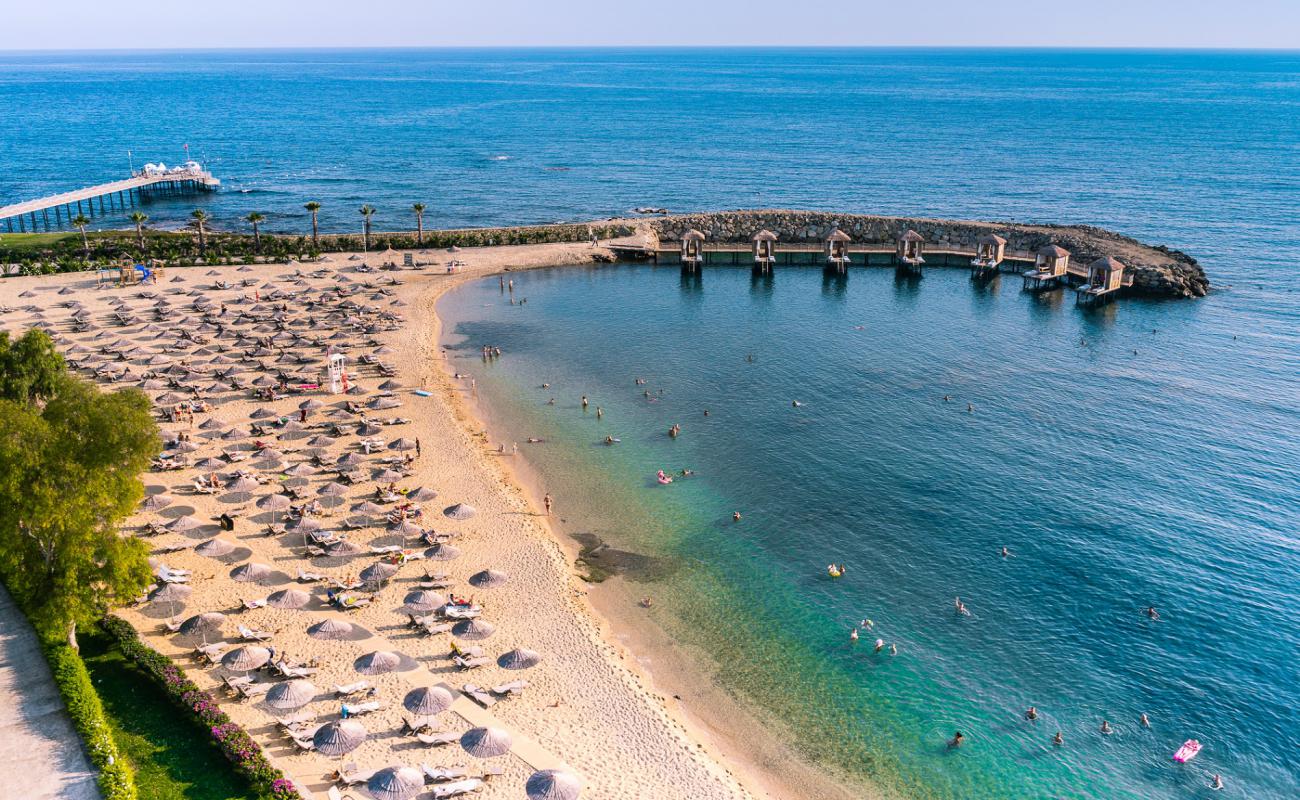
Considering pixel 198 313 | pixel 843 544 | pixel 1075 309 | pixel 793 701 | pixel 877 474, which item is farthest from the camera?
pixel 1075 309

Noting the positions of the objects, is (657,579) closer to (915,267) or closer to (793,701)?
(793,701)

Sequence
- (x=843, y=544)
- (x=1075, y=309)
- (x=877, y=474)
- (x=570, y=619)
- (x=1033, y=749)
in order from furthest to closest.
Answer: (x=1075, y=309) → (x=877, y=474) → (x=843, y=544) → (x=570, y=619) → (x=1033, y=749)

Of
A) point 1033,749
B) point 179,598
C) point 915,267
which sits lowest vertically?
point 1033,749

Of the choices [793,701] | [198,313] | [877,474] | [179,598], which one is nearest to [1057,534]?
[877,474]

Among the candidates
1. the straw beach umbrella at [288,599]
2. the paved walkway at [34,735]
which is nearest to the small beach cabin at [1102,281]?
the straw beach umbrella at [288,599]

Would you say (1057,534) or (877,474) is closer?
(1057,534)

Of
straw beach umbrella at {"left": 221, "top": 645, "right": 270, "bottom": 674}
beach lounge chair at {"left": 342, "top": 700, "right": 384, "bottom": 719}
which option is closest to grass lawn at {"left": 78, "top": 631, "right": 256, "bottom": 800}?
straw beach umbrella at {"left": 221, "top": 645, "right": 270, "bottom": 674}

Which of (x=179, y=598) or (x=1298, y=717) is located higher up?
(x=179, y=598)

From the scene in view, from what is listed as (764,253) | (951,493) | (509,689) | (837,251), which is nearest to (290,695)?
(509,689)
